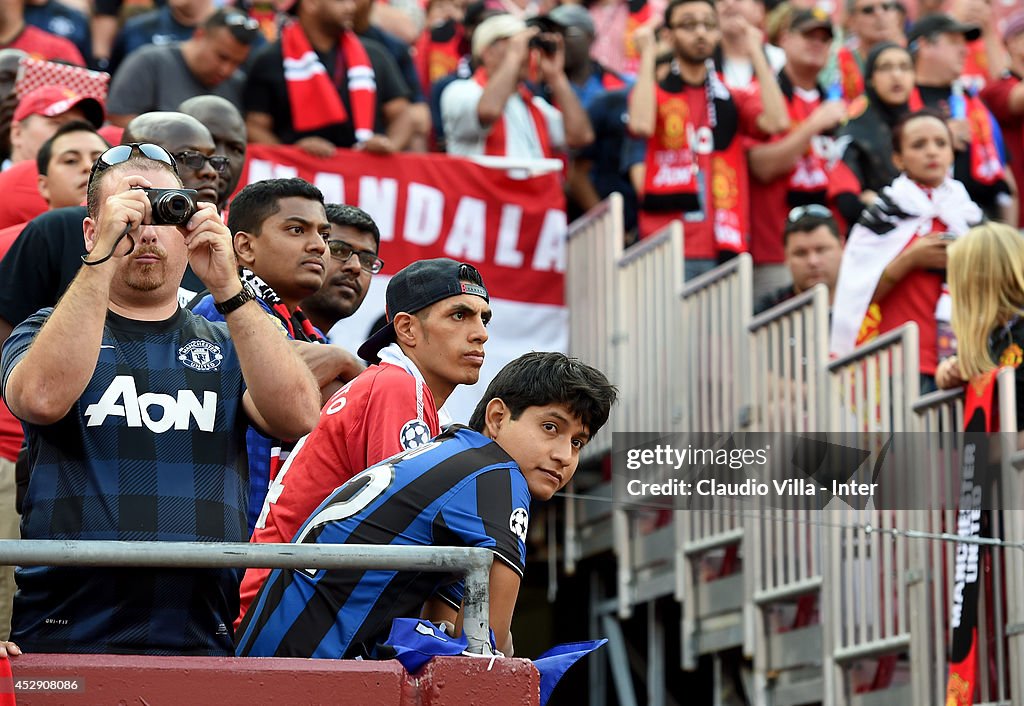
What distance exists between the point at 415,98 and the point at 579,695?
3.91 metres

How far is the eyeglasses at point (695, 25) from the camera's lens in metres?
10.9

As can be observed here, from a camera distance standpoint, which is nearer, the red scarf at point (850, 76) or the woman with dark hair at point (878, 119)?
the woman with dark hair at point (878, 119)

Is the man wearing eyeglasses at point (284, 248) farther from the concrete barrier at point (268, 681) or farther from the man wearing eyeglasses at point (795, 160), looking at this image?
the man wearing eyeglasses at point (795, 160)

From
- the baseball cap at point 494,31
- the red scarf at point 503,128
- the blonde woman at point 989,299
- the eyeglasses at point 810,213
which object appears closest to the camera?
the blonde woman at point 989,299

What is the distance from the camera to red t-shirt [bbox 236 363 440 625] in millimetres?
4805

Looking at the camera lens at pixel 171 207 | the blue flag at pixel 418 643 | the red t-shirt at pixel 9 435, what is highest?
the camera lens at pixel 171 207

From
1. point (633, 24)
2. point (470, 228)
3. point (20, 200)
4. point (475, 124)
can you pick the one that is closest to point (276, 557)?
point (20, 200)

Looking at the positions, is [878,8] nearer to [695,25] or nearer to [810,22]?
[810,22]

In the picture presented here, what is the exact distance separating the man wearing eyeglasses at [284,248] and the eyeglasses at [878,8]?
8.10 m

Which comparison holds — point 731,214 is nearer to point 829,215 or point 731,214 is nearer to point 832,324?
point 829,215

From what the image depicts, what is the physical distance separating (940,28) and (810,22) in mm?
897

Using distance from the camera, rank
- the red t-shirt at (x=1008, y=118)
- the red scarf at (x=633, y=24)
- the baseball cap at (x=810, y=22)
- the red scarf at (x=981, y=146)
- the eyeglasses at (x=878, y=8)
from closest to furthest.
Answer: the red scarf at (x=981, y=146)
the baseball cap at (x=810, y=22)
the red t-shirt at (x=1008, y=118)
the eyeglasses at (x=878, y=8)
the red scarf at (x=633, y=24)

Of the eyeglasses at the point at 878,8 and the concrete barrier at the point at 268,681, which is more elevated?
the eyeglasses at the point at 878,8

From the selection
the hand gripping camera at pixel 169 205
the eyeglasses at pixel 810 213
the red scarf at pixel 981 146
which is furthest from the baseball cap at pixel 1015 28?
the hand gripping camera at pixel 169 205
